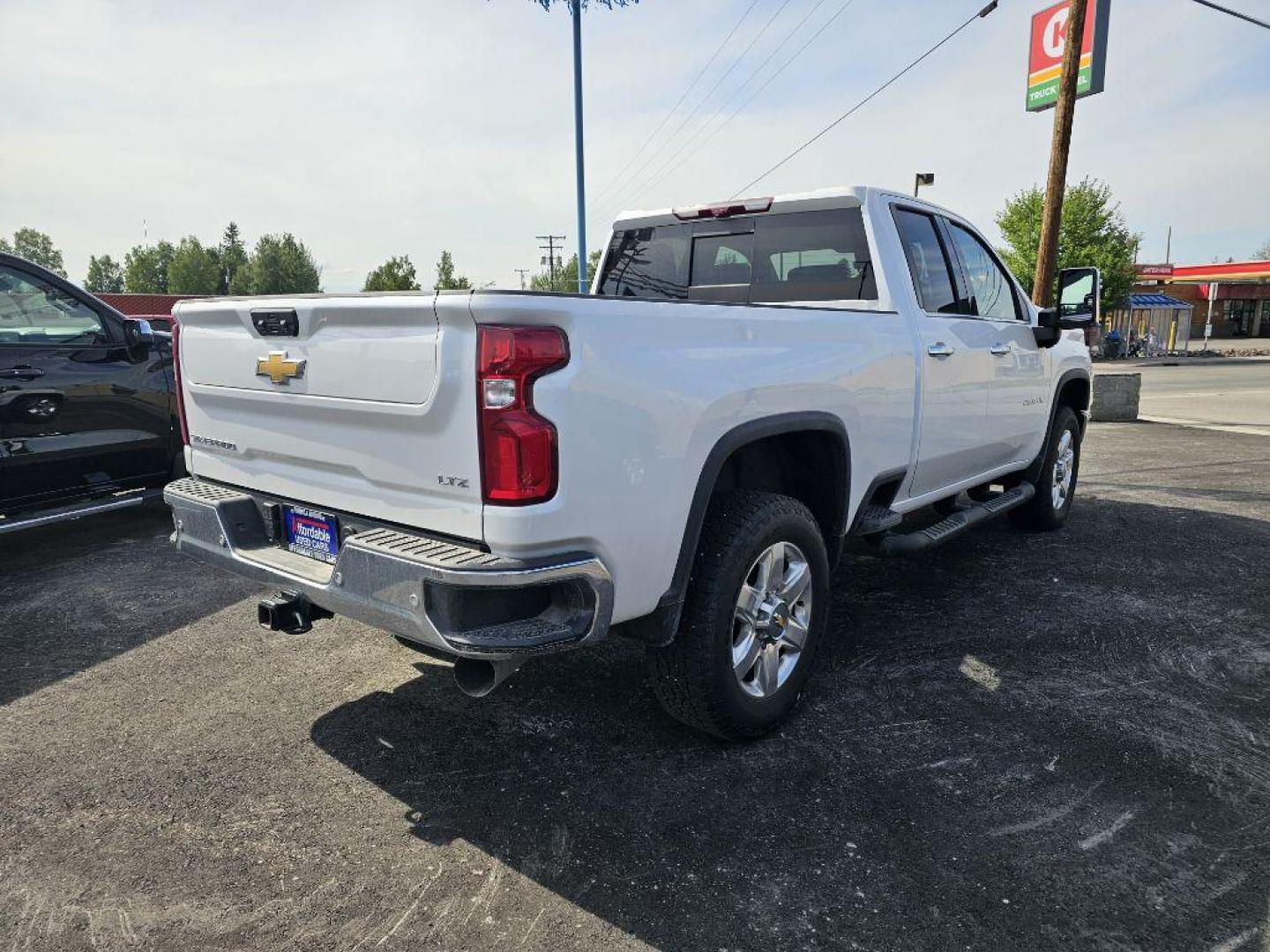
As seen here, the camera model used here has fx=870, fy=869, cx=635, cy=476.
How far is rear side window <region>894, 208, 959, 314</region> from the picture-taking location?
13.5ft

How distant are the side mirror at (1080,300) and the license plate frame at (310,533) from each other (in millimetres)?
4551

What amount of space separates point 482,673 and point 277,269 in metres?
106

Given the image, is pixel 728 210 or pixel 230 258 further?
pixel 230 258

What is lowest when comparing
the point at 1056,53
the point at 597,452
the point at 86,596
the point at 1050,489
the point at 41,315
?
the point at 86,596

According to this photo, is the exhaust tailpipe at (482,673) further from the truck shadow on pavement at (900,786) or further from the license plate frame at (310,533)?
the license plate frame at (310,533)

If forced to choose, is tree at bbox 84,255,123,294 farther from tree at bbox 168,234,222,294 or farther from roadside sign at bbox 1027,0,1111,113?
roadside sign at bbox 1027,0,1111,113

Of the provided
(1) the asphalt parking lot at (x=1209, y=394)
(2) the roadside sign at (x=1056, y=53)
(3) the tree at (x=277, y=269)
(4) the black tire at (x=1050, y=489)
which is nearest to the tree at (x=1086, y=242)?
(1) the asphalt parking lot at (x=1209, y=394)

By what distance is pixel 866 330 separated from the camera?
350 cm

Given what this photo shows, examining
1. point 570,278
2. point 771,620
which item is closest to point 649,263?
point 771,620

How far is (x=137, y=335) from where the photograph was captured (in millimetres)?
5695

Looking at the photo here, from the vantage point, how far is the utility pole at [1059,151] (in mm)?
11750

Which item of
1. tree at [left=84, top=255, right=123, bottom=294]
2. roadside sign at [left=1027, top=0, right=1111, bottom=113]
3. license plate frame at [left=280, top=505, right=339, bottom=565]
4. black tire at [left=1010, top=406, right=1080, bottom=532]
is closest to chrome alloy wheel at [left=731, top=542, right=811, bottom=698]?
license plate frame at [left=280, top=505, right=339, bottom=565]

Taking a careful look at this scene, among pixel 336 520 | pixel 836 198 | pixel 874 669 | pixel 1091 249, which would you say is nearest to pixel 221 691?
pixel 336 520

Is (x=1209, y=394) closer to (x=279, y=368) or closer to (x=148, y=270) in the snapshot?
(x=279, y=368)
